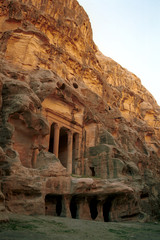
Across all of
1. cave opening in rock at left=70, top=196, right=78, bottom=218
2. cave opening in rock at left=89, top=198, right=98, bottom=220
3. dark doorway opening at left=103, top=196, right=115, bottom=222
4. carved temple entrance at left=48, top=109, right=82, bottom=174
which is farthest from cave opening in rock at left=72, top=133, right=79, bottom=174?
cave opening in rock at left=70, top=196, right=78, bottom=218

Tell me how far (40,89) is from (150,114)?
34.0 meters

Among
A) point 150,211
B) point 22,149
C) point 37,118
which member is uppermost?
point 37,118

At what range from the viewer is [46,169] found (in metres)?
13.7

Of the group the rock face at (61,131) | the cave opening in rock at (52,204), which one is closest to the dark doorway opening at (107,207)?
the rock face at (61,131)

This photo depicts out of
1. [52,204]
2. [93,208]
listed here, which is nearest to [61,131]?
[93,208]

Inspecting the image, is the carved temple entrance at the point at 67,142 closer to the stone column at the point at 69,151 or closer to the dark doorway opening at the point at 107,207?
the stone column at the point at 69,151

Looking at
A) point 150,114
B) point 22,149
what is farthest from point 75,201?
point 150,114

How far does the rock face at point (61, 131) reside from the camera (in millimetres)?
13691

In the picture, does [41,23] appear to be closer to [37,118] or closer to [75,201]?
[37,118]

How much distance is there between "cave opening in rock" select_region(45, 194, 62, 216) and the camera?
46.8 feet

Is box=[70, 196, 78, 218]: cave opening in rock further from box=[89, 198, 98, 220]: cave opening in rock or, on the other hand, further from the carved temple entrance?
the carved temple entrance

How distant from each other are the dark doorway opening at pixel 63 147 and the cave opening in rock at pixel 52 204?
747cm

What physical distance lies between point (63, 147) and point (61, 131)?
1.67 meters

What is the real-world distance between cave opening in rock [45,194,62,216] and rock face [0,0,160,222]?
5 cm
